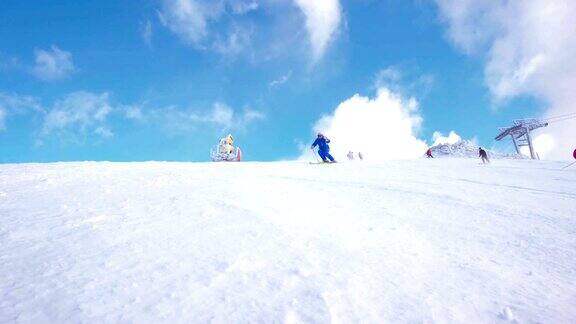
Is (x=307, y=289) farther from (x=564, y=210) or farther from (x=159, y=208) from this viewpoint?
(x=564, y=210)

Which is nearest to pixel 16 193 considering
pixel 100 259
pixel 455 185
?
pixel 100 259

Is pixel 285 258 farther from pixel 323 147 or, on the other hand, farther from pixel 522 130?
pixel 522 130

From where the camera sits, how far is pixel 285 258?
3762 mm

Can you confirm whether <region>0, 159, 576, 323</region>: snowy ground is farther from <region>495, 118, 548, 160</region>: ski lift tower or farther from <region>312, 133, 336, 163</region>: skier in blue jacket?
<region>495, 118, 548, 160</region>: ski lift tower

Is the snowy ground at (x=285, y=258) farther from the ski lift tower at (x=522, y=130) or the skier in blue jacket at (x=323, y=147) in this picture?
the ski lift tower at (x=522, y=130)

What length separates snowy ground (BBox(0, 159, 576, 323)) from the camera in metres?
2.85

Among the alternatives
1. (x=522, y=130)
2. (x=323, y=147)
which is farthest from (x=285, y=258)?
(x=522, y=130)

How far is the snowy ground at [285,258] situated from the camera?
2.85 m

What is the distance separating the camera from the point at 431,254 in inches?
154

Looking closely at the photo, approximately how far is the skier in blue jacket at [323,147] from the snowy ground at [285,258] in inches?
411

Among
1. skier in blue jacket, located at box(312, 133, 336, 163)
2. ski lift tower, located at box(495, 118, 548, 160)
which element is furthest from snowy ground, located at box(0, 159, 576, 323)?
ski lift tower, located at box(495, 118, 548, 160)

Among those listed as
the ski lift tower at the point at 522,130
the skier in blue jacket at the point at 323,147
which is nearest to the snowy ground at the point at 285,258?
the skier in blue jacket at the point at 323,147

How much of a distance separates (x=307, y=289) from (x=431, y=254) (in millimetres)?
1578

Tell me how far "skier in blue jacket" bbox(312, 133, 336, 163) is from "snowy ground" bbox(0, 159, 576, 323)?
10.4m
